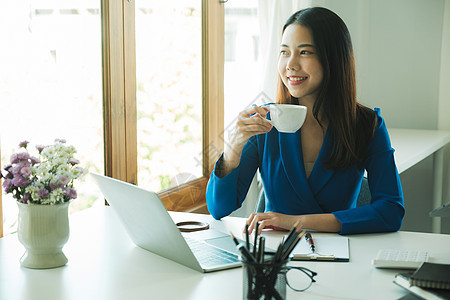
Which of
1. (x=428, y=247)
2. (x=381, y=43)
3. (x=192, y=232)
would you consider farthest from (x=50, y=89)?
(x=381, y=43)

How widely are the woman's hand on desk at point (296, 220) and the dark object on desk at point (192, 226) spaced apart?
13 cm

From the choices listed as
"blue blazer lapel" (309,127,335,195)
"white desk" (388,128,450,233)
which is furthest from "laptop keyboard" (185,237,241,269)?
"white desk" (388,128,450,233)

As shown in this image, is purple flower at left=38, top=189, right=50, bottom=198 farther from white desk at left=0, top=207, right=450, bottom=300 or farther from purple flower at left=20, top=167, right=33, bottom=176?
white desk at left=0, top=207, right=450, bottom=300

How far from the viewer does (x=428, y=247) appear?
4.43 ft

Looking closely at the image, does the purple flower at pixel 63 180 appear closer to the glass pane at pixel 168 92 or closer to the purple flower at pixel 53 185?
the purple flower at pixel 53 185

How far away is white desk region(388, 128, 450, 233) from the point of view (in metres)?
2.60

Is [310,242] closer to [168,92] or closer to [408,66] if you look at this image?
[168,92]

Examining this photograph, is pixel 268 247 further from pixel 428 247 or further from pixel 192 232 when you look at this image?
pixel 428 247

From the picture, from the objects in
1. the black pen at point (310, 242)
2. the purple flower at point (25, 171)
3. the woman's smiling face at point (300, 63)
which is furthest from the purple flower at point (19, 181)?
the woman's smiling face at point (300, 63)

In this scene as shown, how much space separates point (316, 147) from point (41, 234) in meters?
0.97

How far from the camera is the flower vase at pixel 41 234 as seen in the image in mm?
1165

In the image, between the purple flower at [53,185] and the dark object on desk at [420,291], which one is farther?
the purple flower at [53,185]

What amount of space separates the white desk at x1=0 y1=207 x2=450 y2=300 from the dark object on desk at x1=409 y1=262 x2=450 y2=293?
0.05 m

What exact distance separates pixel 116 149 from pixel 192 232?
0.59 m
